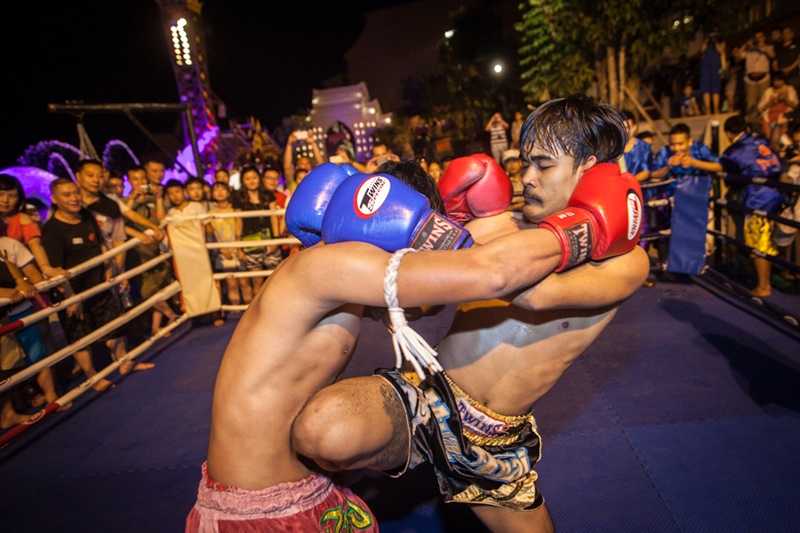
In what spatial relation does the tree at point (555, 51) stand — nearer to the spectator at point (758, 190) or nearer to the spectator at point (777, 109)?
the spectator at point (777, 109)

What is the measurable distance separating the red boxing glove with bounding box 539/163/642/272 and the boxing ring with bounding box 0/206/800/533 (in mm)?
1456

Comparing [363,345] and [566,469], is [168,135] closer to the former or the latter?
[363,345]

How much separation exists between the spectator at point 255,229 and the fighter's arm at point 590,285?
462cm

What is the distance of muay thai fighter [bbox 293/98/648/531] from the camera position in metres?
1.38

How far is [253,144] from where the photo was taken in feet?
47.8

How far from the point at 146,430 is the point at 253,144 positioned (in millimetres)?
12790

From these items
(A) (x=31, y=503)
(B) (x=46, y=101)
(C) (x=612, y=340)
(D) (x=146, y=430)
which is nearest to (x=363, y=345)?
(D) (x=146, y=430)

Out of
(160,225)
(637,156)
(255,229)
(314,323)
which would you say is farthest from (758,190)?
(160,225)

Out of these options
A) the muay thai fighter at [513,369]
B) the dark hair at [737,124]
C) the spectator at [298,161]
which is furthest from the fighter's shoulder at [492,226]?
the spectator at [298,161]

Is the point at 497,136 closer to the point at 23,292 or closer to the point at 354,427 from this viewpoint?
the point at 23,292

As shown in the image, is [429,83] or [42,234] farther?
[429,83]

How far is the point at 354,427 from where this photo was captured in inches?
48.1

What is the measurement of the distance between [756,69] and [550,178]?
391 inches

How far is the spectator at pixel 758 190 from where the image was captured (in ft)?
14.3
